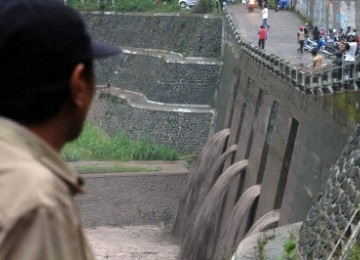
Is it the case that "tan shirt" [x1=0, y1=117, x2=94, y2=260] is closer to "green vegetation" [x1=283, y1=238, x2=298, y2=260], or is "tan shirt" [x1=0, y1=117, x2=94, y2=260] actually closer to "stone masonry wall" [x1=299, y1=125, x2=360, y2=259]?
"stone masonry wall" [x1=299, y1=125, x2=360, y2=259]

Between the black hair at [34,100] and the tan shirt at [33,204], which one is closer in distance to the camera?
the tan shirt at [33,204]

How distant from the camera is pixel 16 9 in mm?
2057

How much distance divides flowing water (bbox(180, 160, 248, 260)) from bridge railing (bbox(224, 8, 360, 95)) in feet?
9.09

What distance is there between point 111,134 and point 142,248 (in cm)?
799

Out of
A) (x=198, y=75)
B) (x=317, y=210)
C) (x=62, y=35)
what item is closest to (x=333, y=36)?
(x=198, y=75)

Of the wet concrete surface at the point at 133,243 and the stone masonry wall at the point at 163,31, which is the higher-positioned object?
the stone masonry wall at the point at 163,31

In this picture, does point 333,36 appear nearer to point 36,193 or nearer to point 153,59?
point 153,59

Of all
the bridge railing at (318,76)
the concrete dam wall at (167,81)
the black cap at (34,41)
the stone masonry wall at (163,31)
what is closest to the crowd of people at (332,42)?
the bridge railing at (318,76)

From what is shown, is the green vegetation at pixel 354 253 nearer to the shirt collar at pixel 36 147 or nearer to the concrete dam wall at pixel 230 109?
the concrete dam wall at pixel 230 109

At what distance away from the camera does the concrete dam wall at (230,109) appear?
16.2 m

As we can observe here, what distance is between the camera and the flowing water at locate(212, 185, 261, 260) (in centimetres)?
1886

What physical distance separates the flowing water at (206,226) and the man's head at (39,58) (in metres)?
18.8

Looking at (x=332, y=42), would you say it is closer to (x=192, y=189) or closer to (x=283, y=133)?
(x=192, y=189)

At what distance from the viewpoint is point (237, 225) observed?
747 inches
